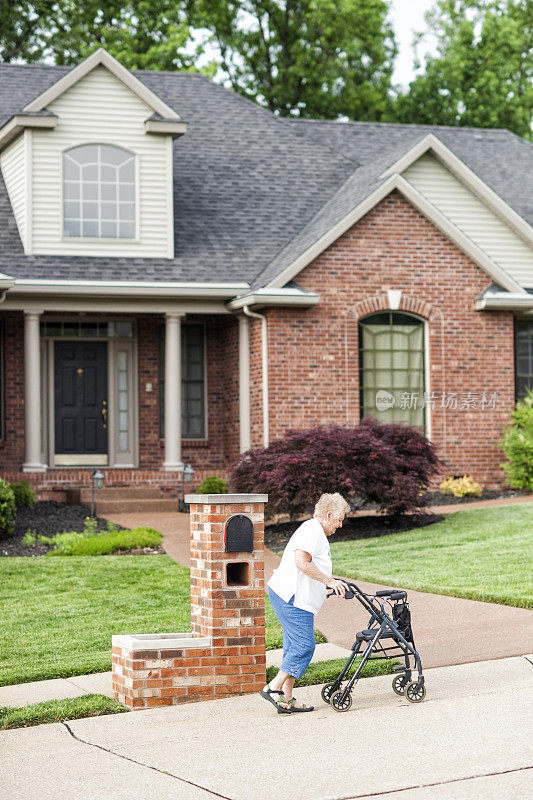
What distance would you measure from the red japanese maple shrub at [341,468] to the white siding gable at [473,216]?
6.20m

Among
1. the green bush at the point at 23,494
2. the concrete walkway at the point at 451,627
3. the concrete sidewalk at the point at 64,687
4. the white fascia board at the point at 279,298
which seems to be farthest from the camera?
the white fascia board at the point at 279,298

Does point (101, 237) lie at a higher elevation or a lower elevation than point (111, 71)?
lower

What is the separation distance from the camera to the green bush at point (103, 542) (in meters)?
13.6

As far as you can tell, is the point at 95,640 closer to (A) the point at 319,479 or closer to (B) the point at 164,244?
(A) the point at 319,479

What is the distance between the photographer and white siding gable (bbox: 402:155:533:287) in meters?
20.0

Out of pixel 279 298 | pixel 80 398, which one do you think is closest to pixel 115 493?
pixel 80 398

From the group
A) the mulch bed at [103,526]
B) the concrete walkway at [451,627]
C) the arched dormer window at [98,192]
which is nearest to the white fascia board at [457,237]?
the arched dormer window at [98,192]

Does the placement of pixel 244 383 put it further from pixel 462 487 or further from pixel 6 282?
pixel 6 282

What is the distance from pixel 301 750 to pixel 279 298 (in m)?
12.1

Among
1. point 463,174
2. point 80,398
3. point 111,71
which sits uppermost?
point 111,71

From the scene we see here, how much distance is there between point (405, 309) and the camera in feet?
62.0

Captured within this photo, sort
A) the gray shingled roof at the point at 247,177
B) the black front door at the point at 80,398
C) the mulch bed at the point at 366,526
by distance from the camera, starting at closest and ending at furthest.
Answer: the mulch bed at the point at 366,526, the gray shingled roof at the point at 247,177, the black front door at the point at 80,398

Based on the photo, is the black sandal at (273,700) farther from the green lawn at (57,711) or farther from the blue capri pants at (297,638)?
the green lawn at (57,711)

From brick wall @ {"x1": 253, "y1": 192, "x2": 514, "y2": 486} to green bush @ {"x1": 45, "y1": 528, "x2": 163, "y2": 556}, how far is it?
4333 millimetres
